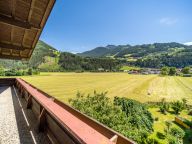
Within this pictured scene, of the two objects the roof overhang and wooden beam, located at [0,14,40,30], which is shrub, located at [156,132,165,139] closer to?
the roof overhang

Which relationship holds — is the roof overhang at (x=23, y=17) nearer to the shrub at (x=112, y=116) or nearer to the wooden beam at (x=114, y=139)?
the wooden beam at (x=114, y=139)

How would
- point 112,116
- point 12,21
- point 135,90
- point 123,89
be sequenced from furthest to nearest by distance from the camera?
point 123,89 < point 135,90 < point 112,116 < point 12,21

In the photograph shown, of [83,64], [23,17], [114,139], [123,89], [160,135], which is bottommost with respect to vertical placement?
[123,89]

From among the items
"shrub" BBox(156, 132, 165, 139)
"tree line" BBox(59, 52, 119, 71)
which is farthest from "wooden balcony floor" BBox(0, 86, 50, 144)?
"tree line" BBox(59, 52, 119, 71)

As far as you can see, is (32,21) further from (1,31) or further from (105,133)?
(105,133)

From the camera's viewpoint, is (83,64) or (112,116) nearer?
(112,116)

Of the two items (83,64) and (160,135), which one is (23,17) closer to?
(160,135)

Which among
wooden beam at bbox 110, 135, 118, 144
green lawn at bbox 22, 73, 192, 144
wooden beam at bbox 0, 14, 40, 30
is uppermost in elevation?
wooden beam at bbox 0, 14, 40, 30

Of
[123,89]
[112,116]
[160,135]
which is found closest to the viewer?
[112,116]

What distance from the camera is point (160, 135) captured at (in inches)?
695

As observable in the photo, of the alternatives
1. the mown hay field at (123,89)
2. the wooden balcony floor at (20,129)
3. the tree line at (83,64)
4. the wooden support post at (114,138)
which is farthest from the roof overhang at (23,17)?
the tree line at (83,64)

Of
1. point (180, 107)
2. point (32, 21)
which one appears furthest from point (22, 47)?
point (180, 107)

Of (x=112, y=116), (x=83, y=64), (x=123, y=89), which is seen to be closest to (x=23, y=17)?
(x=112, y=116)

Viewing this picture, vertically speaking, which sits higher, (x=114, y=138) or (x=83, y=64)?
(x=83, y=64)
